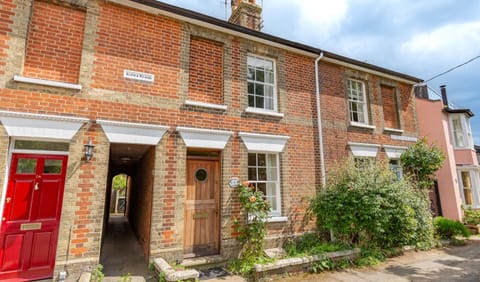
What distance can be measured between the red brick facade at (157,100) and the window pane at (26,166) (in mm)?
536

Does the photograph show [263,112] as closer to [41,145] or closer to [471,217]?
[41,145]

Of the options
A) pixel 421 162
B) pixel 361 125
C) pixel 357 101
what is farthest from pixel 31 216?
pixel 421 162

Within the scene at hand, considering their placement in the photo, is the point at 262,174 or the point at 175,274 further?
the point at 262,174

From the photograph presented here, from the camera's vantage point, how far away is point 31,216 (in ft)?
16.1

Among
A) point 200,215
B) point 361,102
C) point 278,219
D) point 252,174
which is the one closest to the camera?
point 200,215

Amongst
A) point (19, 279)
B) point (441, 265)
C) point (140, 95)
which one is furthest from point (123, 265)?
point (441, 265)

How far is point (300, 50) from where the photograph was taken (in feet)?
27.3

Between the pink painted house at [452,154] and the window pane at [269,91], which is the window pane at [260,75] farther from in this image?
the pink painted house at [452,154]

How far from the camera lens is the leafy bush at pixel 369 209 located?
21.8ft

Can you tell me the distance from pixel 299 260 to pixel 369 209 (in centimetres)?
245

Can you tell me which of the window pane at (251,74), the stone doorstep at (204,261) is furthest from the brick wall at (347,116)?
the stone doorstep at (204,261)

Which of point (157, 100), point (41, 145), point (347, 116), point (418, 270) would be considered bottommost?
point (418, 270)

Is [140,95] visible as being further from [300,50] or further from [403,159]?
[403,159]

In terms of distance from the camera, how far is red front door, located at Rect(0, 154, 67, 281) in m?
4.66
